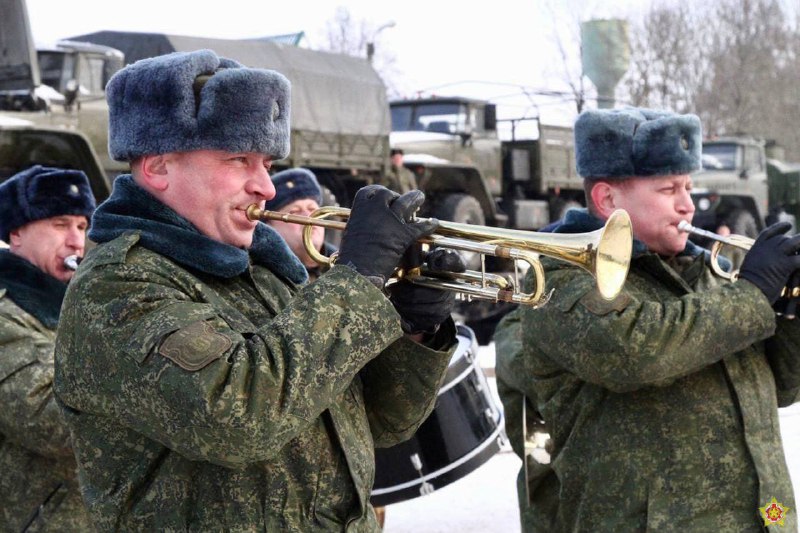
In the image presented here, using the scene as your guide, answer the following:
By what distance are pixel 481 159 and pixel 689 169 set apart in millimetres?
13251

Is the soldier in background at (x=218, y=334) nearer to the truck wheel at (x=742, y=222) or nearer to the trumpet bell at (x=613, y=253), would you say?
the trumpet bell at (x=613, y=253)

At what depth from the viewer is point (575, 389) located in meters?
3.31

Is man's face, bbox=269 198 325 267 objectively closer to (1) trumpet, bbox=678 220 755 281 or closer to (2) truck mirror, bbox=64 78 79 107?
(1) trumpet, bbox=678 220 755 281

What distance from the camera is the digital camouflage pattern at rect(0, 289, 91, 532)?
332 centimetres

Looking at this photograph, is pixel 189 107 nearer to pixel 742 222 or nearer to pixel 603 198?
pixel 603 198

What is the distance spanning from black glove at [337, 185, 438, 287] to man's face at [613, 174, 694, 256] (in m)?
1.22

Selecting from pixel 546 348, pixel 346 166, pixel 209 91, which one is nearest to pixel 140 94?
pixel 209 91

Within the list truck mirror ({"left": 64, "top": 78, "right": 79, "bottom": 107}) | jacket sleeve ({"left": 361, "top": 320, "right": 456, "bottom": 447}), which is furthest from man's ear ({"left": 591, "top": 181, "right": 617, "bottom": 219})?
truck mirror ({"left": 64, "top": 78, "right": 79, "bottom": 107})

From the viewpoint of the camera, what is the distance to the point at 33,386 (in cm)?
338

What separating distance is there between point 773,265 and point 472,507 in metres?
3.24

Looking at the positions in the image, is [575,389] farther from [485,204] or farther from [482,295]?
[485,204]

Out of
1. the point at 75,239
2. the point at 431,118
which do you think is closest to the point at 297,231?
the point at 75,239

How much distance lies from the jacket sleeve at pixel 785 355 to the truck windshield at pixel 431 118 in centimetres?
1313

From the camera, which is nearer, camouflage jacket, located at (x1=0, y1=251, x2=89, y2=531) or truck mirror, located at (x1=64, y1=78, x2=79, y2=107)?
camouflage jacket, located at (x1=0, y1=251, x2=89, y2=531)
